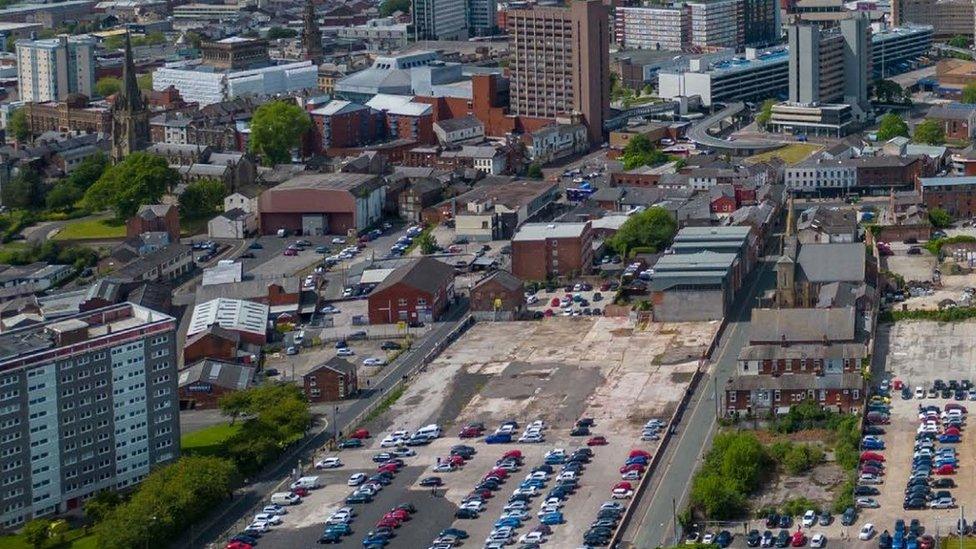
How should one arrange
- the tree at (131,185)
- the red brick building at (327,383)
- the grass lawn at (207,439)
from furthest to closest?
1. the tree at (131,185)
2. the red brick building at (327,383)
3. the grass lawn at (207,439)

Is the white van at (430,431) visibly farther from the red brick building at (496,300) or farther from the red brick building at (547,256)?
the red brick building at (547,256)

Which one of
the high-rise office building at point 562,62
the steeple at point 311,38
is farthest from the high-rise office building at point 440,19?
the high-rise office building at point 562,62

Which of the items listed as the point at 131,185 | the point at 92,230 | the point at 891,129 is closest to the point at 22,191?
the point at 131,185

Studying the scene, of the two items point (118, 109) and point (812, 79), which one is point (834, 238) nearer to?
point (812, 79)

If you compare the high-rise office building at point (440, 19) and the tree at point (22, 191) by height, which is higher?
the high-rise office building at point (440, 19)

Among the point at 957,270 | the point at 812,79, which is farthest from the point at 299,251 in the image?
the point at 812,79

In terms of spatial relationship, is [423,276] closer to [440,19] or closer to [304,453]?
[304,453]

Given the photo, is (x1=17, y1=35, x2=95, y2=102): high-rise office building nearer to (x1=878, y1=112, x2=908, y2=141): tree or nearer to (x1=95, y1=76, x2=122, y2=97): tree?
(x1=95, y1=76, x2=122, y2=97): tree
